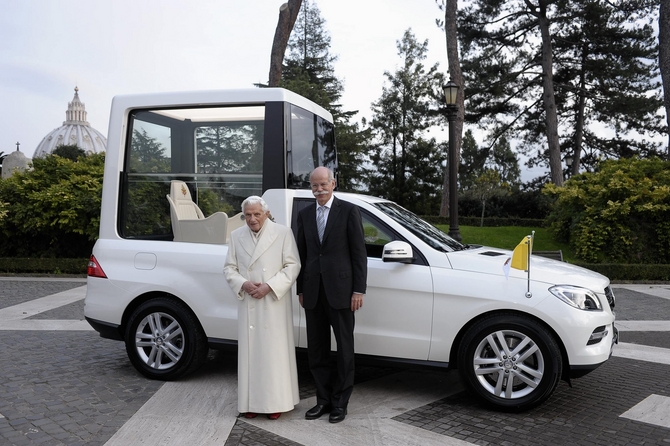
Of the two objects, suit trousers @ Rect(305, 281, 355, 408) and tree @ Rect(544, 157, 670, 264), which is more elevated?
tree @ Rect(544, 157, 670, 264)

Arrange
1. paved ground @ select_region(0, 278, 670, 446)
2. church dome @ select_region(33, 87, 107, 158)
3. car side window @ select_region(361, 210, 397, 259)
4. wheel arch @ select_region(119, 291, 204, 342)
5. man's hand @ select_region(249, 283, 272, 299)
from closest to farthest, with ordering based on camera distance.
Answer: paved ground @ select_region(0, 278, 670, 446)
man's hand @ select_region(249, 283, 272, 299)
car side window @ select_region(361, 210, 397, 259)
wheel arch @ select_region(119, 291, 204, 342)
church dome @ select_region(33, 87, 107, 158)

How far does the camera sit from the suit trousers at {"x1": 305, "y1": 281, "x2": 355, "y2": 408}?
15.1 feet

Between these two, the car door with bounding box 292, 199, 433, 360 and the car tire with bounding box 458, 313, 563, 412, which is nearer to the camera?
the car tire with bounding box 458, 313, 563, 412

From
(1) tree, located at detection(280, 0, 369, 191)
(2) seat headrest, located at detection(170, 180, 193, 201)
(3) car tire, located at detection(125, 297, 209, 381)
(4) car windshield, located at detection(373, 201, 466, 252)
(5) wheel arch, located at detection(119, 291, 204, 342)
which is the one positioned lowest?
(3) car tire, located at detection(125, 297, 209, 381)

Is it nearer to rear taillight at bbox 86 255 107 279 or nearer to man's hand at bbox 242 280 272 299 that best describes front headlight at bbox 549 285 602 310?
man's hand at bbox 242 280 272 299

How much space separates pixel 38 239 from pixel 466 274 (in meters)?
13.6

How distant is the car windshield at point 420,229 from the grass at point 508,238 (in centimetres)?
1120

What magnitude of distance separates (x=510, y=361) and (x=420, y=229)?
4.57 ft

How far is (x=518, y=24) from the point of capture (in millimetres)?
29625

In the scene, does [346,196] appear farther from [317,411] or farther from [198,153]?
[317,411]

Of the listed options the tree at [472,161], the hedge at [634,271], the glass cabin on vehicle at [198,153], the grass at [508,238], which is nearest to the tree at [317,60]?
the tree at [472,161]

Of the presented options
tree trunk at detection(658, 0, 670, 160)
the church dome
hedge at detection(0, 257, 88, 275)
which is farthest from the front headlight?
the church dome

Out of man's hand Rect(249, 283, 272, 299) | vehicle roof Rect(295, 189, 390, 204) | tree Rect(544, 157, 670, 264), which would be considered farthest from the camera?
tree Rect(544, 157, 670, 264)

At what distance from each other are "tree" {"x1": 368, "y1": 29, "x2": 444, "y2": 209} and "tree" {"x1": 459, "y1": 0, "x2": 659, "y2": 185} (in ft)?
37.2
